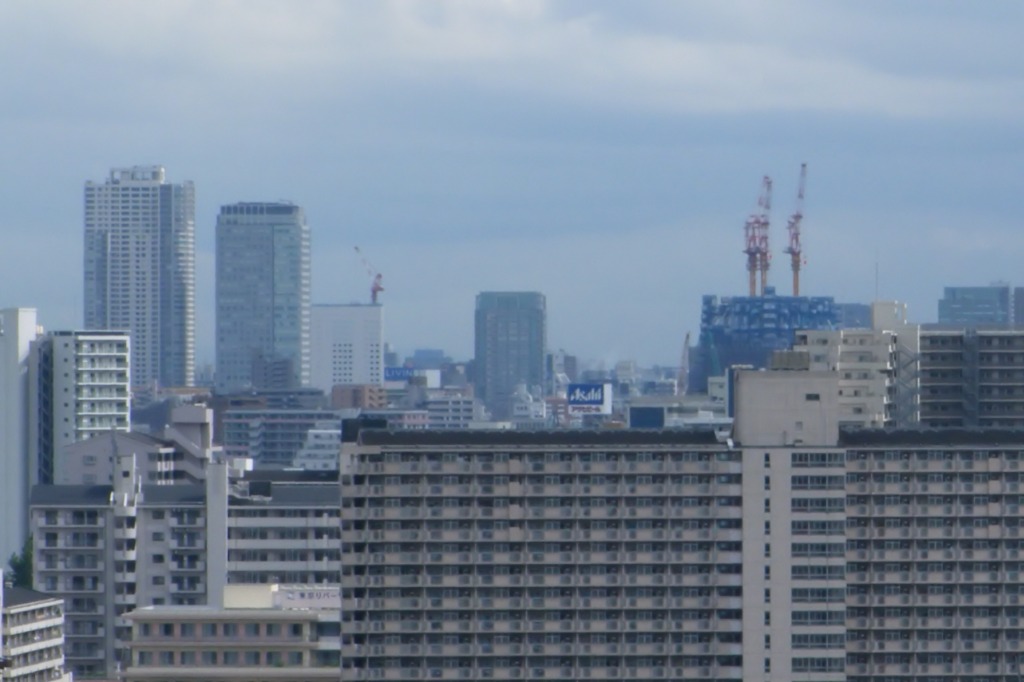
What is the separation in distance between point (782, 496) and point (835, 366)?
52.0 meters

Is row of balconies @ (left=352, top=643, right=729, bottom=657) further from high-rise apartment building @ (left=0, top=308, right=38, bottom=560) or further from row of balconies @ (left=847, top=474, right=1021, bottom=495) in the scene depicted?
high-rise apartment building @ (left=0, top=308, right=38, bottom=560)

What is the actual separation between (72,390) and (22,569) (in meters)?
34.5

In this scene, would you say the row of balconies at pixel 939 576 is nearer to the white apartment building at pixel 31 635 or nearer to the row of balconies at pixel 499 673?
the row of balconies at pixel 499 673

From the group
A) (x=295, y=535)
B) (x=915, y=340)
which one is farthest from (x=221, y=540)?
(x=915, y=340)

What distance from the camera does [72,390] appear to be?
541 feet

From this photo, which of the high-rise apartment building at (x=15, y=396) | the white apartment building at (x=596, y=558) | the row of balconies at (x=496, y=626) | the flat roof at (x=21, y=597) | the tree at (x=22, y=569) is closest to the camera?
the white apartment building at (x=596, y=558)

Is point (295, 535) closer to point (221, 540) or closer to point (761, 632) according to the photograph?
point (221, 540)

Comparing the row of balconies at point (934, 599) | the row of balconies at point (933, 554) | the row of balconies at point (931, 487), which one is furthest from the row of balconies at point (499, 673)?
the row of balconies at point (931, 487)

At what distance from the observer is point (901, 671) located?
8531cm

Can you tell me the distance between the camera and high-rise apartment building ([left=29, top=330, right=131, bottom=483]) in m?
162

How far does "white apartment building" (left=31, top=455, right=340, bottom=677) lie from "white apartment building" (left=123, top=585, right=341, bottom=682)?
1799cm

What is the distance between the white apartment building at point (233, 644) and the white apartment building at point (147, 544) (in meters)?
18.0

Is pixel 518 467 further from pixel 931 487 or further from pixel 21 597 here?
pixel 21 597

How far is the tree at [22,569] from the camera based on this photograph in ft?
423
